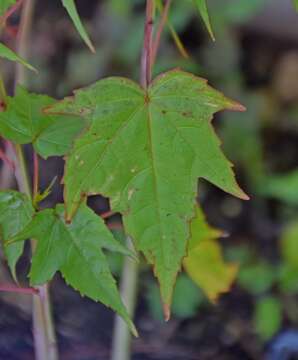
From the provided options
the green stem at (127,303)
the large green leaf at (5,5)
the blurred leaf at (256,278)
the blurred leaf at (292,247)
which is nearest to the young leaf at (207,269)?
the green stem at (127,303)

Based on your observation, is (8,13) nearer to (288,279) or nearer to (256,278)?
(288,279)

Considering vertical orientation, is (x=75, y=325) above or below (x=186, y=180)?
below

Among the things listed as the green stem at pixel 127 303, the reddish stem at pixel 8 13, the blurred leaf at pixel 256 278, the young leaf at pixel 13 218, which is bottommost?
the blurred leaf at pixel 256 278

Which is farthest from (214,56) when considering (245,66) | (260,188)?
(260,188)

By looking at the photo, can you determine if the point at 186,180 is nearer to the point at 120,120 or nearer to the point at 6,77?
the point at 120,120

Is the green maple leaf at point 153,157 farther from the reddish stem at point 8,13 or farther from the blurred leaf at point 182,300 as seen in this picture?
the blurred leaf at point 182,300
